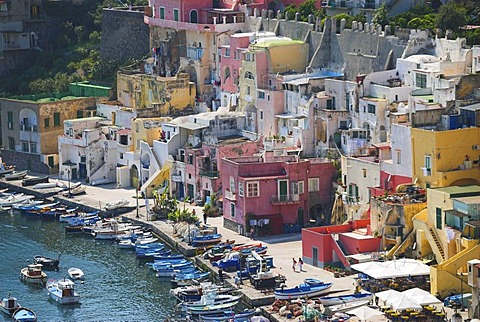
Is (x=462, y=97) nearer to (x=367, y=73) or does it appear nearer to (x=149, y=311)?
(x=367, y=73)

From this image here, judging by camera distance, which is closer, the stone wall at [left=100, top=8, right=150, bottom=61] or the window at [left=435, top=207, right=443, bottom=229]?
the window at [left=435, top=207, right=443, bottom=229]

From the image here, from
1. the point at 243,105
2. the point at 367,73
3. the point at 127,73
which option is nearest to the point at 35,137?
the point at 127,73

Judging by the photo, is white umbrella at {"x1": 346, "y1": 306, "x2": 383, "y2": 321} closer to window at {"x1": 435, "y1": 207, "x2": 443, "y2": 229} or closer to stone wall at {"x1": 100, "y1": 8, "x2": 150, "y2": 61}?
window at {"x1": 435, "y1": 207, "x2": 443, "y2": 229}

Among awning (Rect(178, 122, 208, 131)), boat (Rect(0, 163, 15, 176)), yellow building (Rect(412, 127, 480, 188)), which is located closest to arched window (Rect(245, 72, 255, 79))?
awning (Rect(178, 122, 208, 131))

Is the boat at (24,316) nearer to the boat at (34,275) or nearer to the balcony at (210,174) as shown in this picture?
the boat at (34,275)

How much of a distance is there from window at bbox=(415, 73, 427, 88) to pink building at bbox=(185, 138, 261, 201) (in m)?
8.13

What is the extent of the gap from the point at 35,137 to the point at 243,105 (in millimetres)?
12081

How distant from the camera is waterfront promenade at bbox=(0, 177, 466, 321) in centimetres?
6009

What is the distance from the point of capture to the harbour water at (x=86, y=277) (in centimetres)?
6134

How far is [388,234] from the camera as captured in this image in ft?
202

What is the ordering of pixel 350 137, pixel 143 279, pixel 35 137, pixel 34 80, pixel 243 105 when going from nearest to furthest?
pixel 143 279 < pixel 350 137 < pixel 243 105 < pixel 35 137 < pixel 34 80

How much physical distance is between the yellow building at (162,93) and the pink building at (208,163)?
7.13m

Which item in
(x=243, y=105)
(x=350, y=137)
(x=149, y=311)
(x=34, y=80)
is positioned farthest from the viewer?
(x=34, y=80)

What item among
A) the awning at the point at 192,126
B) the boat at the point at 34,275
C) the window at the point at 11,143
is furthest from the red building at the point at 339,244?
the window at the point at 11,143
